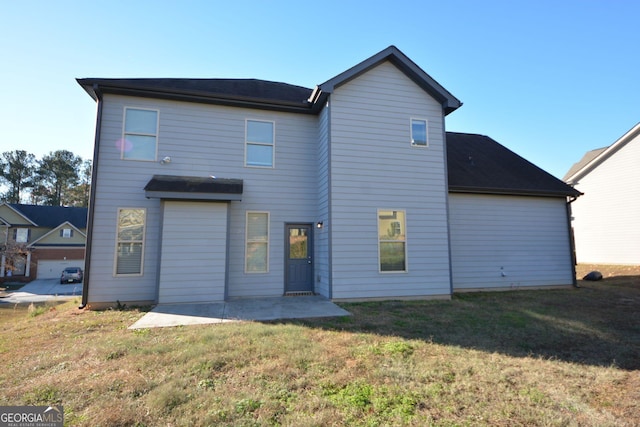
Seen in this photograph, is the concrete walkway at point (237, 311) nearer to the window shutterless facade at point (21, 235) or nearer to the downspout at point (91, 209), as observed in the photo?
the downspout at point (91, 209)

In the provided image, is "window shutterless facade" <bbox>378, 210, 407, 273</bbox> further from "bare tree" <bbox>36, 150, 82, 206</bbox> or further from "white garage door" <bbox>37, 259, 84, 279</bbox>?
"bare tree" <bbox>36, 150, 82, 206</bbox>

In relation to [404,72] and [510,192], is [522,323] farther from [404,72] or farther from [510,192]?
[404,72]

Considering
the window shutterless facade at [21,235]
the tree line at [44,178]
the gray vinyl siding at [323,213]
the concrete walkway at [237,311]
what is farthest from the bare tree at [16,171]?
the gray vinyl siding at [323,213]

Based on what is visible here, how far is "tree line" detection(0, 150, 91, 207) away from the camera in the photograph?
3828 centimetres

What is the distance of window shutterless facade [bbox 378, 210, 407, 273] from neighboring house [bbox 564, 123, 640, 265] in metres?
15.2

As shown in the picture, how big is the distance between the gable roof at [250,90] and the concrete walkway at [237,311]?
5688 mm

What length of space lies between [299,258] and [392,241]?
2.81 m

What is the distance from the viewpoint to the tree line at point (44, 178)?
38281mm

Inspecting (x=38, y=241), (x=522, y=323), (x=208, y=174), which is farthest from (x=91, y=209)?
(x=38, y=241)

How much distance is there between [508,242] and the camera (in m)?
10.3

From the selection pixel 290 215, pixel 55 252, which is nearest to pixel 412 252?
pixel 290 215

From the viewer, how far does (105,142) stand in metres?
8.01

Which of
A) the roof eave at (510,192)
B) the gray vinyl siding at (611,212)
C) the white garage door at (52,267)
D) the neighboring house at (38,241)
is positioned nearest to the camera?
the roof eave at (510,192)

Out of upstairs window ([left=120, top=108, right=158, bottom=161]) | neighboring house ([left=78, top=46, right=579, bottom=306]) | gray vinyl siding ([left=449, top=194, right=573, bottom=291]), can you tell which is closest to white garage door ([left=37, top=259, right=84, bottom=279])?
neighboring house ([left=78, top=46, right=579, bottom=306])
